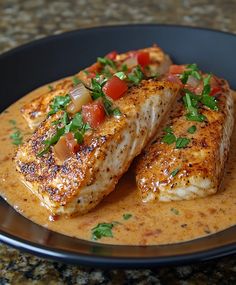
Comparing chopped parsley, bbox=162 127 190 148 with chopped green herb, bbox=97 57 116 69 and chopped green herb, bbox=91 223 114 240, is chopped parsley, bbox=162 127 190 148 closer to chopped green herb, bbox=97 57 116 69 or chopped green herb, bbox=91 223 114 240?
chopped green herb, bbox=91 223 114 240

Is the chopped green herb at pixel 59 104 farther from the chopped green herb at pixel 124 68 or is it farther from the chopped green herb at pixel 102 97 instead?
the chopped green herb at pixel 124 68

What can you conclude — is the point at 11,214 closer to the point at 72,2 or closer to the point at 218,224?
the point at 218,224

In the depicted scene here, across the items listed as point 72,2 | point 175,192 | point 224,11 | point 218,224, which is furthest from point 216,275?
point 72,2

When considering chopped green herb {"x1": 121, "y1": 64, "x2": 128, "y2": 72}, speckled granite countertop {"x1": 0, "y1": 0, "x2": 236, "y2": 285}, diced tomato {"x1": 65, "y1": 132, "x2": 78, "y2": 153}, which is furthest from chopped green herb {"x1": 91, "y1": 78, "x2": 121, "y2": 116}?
speckled granite countertop {"x1": 0, "y1": 0, "x2": 236, "y2": 285}

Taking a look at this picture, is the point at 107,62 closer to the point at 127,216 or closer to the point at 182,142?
the point at 182,142

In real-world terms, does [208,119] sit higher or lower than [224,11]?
higher

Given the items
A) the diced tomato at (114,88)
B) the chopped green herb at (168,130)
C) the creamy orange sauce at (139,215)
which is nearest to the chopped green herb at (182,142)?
the chopped green herb at (168,130)
